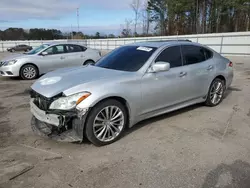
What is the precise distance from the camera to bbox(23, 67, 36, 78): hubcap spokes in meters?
8.52

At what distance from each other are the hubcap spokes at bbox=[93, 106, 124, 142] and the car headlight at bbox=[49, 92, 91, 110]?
355 millimetres

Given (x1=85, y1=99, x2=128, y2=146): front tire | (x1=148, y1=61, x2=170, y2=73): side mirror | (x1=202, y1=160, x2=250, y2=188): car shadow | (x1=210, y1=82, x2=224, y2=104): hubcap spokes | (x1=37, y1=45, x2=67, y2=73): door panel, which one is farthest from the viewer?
(x1=37, y1=45, x2=67, y2=73): door panel

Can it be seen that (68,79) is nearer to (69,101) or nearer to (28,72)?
(69,101)

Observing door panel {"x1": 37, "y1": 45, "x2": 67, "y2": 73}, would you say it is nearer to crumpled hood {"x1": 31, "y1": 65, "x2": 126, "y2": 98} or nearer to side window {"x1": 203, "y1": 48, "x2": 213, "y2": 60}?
crumpled hood {"x1": 31, "y1": 65, "x2": 126, "y2": 98}

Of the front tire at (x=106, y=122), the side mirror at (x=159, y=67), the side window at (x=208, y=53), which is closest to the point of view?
the front tire at (x=106, y=122)

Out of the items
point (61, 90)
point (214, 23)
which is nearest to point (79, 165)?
point (61, 90)

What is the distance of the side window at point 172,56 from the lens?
3.95 metres

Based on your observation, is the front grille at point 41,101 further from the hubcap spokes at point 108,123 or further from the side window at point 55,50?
the side window at point 55,50

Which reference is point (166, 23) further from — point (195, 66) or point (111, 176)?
point (111, 176)

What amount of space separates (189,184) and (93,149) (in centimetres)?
143

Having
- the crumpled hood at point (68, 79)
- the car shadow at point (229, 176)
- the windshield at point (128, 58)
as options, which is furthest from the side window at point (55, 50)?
the car shadow at point (229, 176)

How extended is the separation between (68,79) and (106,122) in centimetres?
90

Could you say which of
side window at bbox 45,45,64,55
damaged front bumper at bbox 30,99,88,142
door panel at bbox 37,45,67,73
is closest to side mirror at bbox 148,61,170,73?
damaged front bumper at bbox 30,99,88,142

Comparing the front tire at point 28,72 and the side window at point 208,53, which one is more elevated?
the side window at point 208,53
